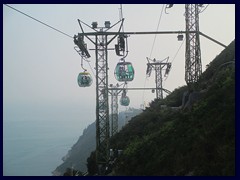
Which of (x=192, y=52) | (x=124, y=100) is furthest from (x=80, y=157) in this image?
(x=192, y=52)

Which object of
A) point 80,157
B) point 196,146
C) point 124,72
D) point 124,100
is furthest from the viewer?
point 80,157

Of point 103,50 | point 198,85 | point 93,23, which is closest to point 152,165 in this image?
point 103,50

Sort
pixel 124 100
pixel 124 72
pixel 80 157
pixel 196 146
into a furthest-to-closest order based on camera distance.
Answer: pixel 80 157
pixel 124 100
pixel 124 72
pixel 196 146

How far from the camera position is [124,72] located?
16.7 meters

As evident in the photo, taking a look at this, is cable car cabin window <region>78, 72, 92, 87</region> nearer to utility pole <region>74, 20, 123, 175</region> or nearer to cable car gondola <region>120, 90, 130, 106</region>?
utility pole <region>74, 20, 123, 175</region>

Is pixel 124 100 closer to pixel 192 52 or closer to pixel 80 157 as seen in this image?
pixel 192 52

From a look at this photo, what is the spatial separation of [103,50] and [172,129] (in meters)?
5.17

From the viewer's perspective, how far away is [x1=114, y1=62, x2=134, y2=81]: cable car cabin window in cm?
1666

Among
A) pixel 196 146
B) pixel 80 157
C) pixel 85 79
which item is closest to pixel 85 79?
pixel 85 79

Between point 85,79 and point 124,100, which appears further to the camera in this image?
point 124,100

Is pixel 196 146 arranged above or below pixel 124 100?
below

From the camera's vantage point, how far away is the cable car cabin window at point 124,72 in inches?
656

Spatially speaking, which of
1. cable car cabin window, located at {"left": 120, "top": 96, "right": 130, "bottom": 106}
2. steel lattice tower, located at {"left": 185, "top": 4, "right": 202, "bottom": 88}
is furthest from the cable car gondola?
steel lattice tower, located at {"left": 185, "top": 4, "right": 202, "bottom": 88}

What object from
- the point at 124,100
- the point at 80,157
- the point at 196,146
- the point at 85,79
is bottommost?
the point at 80,157
